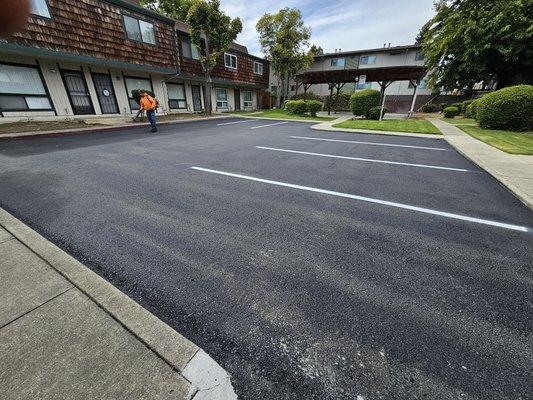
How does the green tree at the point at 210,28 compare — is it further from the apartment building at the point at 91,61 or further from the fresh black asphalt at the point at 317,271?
the fresh black asphalt at the point at 317,271

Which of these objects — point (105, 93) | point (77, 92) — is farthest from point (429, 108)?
point (77, 92)

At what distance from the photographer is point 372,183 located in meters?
4.75

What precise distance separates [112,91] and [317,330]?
17.4 m

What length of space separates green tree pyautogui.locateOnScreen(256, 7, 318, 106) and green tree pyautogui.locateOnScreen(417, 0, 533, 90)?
1205 centimetres

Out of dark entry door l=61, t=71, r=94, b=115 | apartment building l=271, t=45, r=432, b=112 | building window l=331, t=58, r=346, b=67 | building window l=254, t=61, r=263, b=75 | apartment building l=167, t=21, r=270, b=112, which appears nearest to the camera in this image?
dark entry door l=61, t=71, r=94, b=115

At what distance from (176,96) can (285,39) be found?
14.3m

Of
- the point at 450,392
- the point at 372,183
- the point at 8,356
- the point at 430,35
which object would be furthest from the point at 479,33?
the point at 8,356

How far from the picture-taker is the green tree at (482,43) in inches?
586

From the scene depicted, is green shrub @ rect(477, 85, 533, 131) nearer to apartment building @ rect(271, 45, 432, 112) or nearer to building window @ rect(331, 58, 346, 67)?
apartment building @ rect(271, 45, 432, 112)

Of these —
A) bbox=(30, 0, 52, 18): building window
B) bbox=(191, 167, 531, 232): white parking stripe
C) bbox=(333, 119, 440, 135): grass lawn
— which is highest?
bbox=(30, 0, 52, 18): building window

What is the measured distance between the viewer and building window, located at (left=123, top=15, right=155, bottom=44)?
13.9m

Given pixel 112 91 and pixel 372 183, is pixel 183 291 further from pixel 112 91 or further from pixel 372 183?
pixel 112 91

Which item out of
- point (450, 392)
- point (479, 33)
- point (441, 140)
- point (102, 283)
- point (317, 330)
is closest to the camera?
point (450, 392)

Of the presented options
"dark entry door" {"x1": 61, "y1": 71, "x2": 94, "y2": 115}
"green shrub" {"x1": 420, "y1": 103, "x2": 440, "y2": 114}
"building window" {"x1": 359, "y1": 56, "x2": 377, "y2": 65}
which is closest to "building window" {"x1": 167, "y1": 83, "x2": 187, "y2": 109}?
"dark entry door" {"x1": 61, "y1": 71, "x2": 94, "y2": 115}
